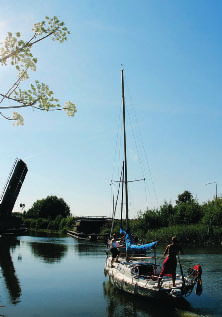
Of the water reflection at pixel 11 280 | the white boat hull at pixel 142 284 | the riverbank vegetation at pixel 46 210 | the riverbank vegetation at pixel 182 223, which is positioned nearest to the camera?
the white boat hull at pixel 142 284

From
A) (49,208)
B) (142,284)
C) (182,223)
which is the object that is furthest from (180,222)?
(49,208)

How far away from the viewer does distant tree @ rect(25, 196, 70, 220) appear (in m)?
124

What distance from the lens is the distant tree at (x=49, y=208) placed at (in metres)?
124

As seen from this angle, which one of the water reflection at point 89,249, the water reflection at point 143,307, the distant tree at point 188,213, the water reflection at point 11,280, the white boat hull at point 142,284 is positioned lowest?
the water reflection at point 89,249

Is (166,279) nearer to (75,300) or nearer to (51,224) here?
(75,300)

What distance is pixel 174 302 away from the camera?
13.2 metres

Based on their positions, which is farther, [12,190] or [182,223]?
[182,223]

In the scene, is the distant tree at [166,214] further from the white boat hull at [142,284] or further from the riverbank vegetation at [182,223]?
the white boat hull at [142,284]

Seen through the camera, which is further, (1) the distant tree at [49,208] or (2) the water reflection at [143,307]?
(1) the distant tree at [49,208]

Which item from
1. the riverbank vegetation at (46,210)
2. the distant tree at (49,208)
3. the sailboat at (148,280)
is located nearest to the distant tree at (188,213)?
the sailboat at (148,280)

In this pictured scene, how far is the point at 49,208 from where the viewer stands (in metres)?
124

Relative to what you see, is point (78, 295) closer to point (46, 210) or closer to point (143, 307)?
point (143, 307)

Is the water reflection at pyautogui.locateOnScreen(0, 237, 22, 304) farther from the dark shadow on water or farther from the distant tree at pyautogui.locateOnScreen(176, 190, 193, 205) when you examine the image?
the distant tree at pyautogui.locateOnScreen(176, 190, 193, 205)

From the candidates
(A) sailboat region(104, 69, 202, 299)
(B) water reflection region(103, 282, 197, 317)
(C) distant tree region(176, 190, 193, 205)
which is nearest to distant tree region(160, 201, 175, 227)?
(A) sailboat region(104, 69, 202, 299)
